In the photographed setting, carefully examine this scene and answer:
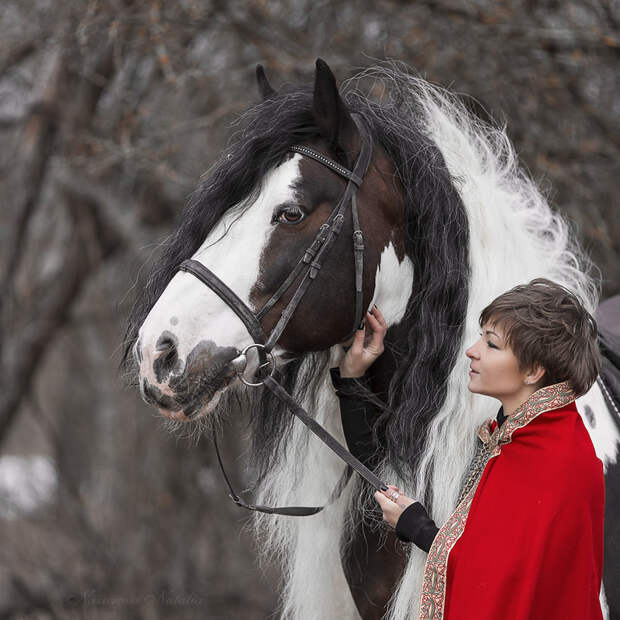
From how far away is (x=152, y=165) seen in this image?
392 cm

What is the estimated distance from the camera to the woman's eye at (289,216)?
1807 millimetres

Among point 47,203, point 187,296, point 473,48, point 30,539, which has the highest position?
point 473,48

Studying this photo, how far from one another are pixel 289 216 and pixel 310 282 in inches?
6.3

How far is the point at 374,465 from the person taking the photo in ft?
6.59

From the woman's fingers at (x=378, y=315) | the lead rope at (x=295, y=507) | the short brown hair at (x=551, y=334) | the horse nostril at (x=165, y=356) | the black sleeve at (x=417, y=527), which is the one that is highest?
the short brown hair at (x=551, y=334)

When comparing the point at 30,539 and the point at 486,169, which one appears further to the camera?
the point at 30,539

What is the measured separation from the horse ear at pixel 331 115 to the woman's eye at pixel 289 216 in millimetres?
214

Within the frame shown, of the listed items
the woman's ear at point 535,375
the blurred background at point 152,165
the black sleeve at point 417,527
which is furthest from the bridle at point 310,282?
the blurred background at point 152,165

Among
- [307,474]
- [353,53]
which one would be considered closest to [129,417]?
[353,53]

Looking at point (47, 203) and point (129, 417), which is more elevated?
point (47, 203)

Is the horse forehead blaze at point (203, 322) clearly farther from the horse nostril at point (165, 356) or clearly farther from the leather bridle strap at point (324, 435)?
the leather bridle strap at point (324, 435)

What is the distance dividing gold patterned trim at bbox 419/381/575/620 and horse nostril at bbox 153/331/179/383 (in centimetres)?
68

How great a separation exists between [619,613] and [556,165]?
9.22 ft

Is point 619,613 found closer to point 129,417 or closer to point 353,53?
point 353,53
